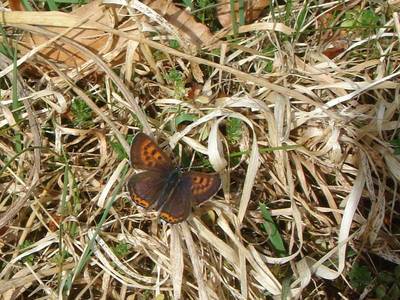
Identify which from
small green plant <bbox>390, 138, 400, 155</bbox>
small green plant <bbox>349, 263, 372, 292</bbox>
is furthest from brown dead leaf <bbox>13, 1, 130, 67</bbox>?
small green plant <bbox>349, 263, 372, 292</bbox>

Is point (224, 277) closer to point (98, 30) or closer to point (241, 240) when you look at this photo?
point (241, 240)

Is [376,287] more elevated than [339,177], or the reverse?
[339,177]

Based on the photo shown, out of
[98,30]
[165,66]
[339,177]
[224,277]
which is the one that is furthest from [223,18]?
[224,277]

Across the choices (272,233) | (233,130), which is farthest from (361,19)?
(272,233)

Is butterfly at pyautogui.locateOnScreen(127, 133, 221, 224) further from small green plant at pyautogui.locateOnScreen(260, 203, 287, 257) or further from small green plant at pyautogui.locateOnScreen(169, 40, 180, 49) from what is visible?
small green plant at pyautogui.locateOnScreen(169, 40, 180, 49)

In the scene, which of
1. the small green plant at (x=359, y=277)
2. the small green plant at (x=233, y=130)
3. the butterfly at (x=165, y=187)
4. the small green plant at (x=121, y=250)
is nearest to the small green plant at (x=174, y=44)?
the small green plant at (x=233, y=130)

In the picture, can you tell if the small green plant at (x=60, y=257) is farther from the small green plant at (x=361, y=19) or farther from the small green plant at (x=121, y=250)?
the small green plant at (x=361, y=19)
